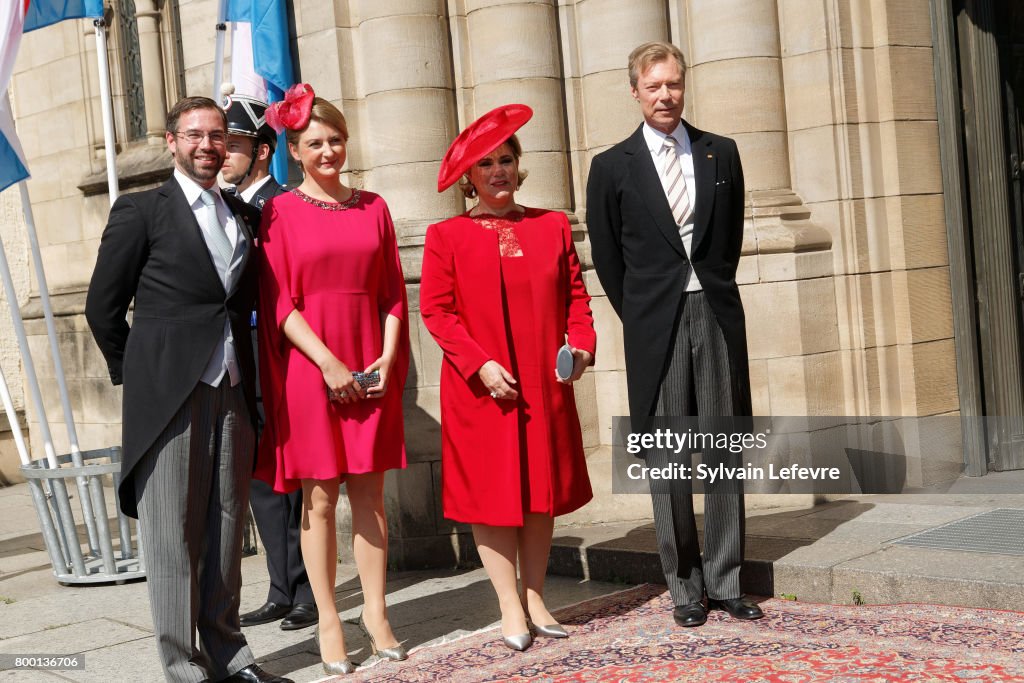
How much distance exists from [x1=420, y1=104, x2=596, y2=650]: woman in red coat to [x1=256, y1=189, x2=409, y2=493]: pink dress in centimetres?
28

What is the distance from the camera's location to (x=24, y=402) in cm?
1131

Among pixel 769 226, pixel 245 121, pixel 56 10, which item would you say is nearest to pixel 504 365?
pixel 245 121

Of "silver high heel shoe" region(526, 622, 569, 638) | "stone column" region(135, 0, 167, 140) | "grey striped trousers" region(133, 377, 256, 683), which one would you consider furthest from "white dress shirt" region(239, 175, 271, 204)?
"stone column" region(135, 0, 167, 140)

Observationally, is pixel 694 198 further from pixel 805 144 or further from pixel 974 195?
pixel 974 195

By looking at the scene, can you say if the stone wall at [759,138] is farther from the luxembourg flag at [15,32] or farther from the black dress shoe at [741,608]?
the black dress shoe at [741,608]

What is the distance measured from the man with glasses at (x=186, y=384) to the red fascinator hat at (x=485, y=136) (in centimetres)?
83

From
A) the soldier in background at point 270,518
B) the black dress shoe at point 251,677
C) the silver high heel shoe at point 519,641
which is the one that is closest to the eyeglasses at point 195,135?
the soldier in background at point 270,518

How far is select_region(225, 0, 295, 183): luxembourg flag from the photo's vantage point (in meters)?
7.47

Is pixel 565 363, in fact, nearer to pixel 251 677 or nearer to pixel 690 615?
pixel 690 615

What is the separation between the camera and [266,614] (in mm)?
5613

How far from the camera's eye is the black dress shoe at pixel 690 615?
15.8 ft

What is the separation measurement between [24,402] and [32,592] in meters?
5.10

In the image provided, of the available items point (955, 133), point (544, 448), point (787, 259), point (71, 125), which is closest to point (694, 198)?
point (544, 448)

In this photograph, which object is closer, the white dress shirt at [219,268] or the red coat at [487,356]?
the white dress shirt at [219,268]
